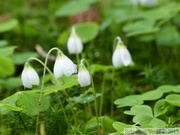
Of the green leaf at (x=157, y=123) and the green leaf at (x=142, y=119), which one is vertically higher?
the green leaf at (x=142, y=119)

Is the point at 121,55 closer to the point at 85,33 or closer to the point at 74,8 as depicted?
the point at 85,33

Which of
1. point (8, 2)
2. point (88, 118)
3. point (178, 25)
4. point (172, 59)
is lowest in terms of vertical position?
point (88, 118)

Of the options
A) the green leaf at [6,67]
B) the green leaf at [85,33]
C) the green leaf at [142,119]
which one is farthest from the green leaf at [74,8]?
the green leaf at [142,119]

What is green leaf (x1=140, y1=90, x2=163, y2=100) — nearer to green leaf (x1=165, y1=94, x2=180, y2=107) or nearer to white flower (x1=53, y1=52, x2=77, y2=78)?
green leaf (x1=165, y1=94, x2=180, y2=107)

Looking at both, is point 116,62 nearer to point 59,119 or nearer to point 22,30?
point 59,119

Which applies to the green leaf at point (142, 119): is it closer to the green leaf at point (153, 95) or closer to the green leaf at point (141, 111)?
the green leaf at point (141, 111)

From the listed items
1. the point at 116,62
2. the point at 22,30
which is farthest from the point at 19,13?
the point at 116,62

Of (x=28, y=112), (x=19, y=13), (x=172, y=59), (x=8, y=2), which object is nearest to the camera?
(x=28, y=112)
